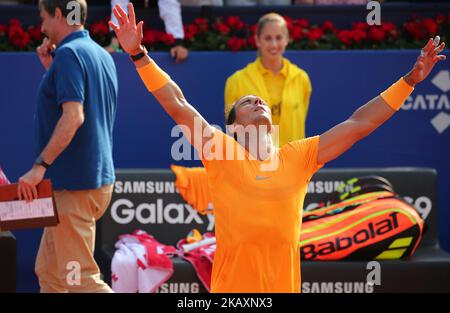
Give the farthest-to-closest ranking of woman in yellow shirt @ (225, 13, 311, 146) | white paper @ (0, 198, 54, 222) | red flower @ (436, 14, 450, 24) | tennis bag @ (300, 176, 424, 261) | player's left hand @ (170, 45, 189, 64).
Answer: red flower @ (436, 14, 450, 24)
player's left hand @ (170, 45, 189, 64)
woman in yellow shirt @ (225, 13, 311, 146)
tennis bag @ (300, 176, 424, 261)
white paper @ (0, 198, 54, 222)

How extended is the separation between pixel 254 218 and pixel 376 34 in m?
4.42

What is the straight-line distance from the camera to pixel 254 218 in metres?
4.25

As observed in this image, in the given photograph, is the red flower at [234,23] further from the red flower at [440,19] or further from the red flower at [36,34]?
the red flower at [440,19]

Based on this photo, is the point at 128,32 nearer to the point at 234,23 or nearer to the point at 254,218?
the point at 254,218

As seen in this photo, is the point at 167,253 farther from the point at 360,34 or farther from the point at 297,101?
the point at 360,34

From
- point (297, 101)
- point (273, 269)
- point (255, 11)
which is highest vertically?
point (255, 11)

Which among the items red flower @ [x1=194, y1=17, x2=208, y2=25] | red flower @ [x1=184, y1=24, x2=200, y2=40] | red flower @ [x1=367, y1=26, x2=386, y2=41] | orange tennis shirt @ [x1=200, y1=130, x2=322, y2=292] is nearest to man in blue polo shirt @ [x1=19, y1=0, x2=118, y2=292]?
orange tennis shirt @ [x1=200, y1=130, x2=322, y2=292]

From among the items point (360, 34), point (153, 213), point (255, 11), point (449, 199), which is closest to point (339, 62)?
point (360, 34)

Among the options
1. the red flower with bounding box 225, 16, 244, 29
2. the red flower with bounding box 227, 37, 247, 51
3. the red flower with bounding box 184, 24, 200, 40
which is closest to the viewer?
the red flower with bounding box 227, 37, 247, 51

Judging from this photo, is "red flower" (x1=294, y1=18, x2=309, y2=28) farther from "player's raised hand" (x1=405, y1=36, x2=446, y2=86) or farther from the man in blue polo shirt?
"player's raised hand" (x1=405, y1=36, x2=446, y2=86)

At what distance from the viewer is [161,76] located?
4328 mm

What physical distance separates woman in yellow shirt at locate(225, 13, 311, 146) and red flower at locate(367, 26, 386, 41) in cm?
103

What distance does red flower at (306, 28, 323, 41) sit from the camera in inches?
326

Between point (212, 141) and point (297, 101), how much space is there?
3.23 m
